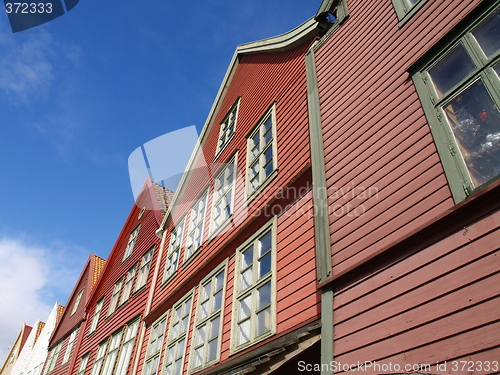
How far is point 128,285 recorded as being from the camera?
13773mm

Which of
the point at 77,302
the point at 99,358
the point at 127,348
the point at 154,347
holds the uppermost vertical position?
the point at 77,302

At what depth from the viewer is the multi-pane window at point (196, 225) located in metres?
9.27

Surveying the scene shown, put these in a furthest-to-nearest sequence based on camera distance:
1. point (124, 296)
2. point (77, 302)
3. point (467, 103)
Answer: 1. point (77, 302)
2. point (124, 296)
3. point (467, 103)

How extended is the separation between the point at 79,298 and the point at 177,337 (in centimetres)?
1458

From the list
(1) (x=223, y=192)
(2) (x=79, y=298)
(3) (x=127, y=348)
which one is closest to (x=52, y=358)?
(2) (x=79, y=298)

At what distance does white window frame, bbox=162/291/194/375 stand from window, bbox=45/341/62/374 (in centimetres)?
1376

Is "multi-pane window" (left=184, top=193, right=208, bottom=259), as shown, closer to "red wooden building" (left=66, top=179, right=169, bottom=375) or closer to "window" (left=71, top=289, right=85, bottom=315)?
"red wooden building" (left=66, top=179, right=169, bottom=375)

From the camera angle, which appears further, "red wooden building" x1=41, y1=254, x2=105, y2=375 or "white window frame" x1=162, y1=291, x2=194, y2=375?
"red wooden building" x1=41, y1=254, x2=105, y2=375

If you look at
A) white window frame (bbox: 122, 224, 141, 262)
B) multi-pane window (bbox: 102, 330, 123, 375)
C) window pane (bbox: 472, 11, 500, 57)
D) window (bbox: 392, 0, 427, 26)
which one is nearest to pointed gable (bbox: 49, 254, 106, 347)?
white window frame (bbox: 122, 224, 141, 262)

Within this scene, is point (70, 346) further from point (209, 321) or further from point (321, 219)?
point (321, 219)

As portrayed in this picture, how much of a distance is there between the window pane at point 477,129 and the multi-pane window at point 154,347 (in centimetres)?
751

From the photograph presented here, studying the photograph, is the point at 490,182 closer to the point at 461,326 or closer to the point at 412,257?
the point at 412,257

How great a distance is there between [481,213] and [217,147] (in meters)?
8.59

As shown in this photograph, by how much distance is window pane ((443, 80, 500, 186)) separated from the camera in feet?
11.0
